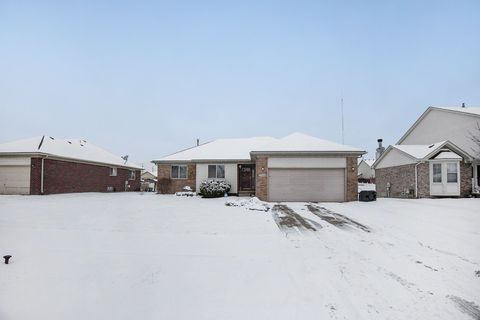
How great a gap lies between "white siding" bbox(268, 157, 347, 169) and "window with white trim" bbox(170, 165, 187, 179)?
8.77 m

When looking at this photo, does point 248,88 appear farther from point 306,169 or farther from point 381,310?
point 381,310

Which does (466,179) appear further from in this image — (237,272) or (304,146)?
(237,272)

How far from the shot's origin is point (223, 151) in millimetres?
22328

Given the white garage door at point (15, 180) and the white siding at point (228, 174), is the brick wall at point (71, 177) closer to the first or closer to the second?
the white garage door at point (15, 180)

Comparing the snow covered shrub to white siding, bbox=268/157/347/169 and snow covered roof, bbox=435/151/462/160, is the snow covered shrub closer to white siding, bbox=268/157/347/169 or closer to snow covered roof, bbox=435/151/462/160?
white siding, bbox=268/157/347/169

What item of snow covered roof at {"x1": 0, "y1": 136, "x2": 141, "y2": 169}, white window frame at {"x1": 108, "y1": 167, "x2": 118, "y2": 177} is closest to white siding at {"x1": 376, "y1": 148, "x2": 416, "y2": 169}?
snow covered roof at {"x1": 0, "y1": 136, "x2": 141, "y2": 169}

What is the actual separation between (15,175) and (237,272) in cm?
2258

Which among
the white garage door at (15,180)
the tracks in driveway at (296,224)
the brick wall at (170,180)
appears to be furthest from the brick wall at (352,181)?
the white garage door at (15,180)

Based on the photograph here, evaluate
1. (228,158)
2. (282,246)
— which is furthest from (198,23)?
(282,246)

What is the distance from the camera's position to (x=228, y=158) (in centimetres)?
2047

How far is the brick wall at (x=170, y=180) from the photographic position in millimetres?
21516

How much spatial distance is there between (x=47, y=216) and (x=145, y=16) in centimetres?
1223

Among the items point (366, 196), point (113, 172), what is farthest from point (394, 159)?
point (113, 172)

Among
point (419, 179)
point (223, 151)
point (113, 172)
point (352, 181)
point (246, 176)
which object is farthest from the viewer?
point (113, 172)
